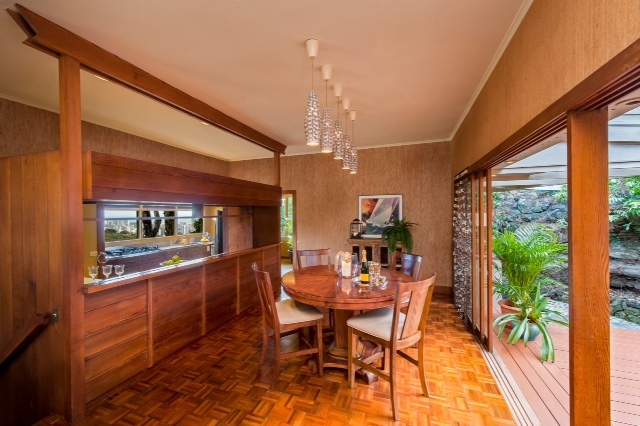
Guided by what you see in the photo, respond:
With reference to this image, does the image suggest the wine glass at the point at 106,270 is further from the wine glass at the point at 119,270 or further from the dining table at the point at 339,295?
the dining table at the point at 339,295

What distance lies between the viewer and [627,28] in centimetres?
90

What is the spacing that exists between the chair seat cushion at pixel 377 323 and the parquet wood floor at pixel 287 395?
49 cm

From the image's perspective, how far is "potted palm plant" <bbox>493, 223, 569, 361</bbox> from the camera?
2932 mm

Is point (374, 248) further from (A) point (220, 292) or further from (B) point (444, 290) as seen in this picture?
(A) point (220, 292)

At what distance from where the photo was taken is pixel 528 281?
121 inches

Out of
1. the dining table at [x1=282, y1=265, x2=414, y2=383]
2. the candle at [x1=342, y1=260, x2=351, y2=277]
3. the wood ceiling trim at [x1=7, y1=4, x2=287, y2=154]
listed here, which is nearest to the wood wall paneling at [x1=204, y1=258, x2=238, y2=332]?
the dining table at [x1=282, y1=265, x2=414, y2=383]

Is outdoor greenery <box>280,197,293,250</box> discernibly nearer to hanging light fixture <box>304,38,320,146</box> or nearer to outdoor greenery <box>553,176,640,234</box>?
hanging light fixture <box>304,38,320,146</box>

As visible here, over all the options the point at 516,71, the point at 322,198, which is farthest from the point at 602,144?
the point at 322,198

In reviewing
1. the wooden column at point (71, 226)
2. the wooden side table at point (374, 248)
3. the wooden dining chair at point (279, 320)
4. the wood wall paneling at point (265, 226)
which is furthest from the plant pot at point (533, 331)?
the wooden column at point (71, 226)

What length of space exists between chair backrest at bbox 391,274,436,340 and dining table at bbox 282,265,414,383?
17 centimetres

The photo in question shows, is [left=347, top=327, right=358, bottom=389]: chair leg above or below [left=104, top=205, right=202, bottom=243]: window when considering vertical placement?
below

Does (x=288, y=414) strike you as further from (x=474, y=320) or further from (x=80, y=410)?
(x=474, y=320)

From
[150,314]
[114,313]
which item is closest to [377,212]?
[150,314]

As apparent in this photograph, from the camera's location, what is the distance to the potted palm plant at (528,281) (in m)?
2.93
